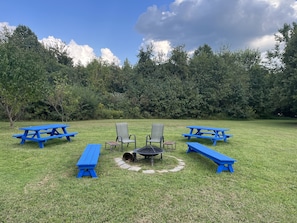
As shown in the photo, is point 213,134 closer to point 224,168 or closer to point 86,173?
point 224,168

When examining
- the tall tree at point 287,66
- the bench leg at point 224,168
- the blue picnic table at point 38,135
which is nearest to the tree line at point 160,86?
the tall tree at point 287,66

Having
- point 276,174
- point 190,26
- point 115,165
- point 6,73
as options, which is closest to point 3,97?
point 6,73

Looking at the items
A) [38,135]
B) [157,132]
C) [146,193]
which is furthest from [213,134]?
[38,135]

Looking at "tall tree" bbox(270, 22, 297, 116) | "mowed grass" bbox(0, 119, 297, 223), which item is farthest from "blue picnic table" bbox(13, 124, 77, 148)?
"tall tree" bbox(270, 22, 297, 116)

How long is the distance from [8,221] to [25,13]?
1289 cm

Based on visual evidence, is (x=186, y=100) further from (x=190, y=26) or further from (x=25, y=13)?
(x=25, y=13)

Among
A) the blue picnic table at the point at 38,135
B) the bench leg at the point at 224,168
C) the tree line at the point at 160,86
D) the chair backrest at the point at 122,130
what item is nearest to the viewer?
the bench leg at the point at 224,168

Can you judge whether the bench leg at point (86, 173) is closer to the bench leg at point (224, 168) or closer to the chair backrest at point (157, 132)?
the bench leg at point (224, 168)

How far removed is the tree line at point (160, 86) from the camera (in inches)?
592

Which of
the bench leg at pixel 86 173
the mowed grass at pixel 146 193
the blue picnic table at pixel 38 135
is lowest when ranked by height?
the mowed grass at pixel 146 193

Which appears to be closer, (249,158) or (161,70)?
(249,158)

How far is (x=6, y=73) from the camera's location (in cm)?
963

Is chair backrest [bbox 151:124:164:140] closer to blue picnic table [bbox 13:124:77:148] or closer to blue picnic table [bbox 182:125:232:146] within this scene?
blue picnic table [bbox 182:125:232:146]

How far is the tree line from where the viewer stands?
49.3 ft
